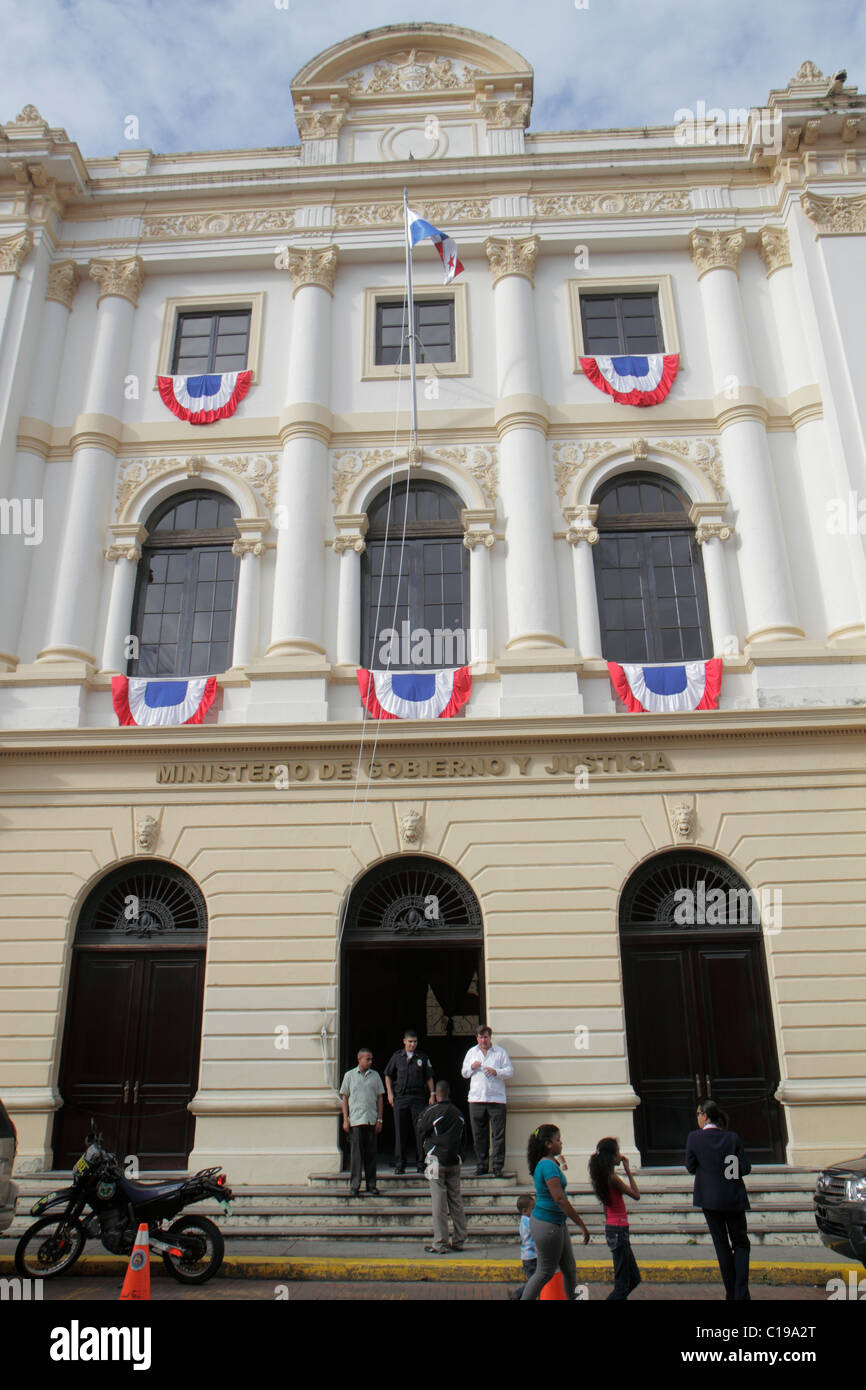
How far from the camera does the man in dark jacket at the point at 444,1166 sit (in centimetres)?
1067

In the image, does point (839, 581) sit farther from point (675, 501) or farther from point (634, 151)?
point (634, 151)

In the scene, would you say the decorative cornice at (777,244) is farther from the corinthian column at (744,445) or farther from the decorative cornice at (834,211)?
the decorative cornice at (834,211)

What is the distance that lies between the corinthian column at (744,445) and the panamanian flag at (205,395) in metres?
8.51

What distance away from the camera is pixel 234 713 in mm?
15766

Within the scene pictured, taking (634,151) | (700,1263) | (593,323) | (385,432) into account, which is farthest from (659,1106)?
(634,151)

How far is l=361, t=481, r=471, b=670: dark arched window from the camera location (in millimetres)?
16297

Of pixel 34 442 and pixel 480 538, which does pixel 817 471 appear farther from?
pixel 34 442

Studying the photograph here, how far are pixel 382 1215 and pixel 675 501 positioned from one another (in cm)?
1202

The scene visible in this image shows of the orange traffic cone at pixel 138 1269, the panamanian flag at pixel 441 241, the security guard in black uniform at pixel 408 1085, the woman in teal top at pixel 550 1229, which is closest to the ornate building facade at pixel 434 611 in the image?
the security guard in black uniform at pixel 408 1085

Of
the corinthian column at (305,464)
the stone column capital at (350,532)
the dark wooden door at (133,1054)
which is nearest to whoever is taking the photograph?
the dark wooden door at (133,1054)

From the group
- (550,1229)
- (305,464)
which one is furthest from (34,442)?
(550,1229)

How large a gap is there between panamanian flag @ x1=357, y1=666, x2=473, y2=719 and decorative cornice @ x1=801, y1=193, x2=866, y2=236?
10656 mm

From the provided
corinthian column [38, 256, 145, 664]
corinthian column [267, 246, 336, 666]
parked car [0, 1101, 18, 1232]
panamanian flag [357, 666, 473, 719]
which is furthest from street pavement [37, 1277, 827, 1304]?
corinthian column [38, 256, 145, 664]

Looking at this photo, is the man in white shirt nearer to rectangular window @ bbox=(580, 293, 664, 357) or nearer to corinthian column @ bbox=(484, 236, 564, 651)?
corinthian column @ bbox=(484, 236, 564, 651)
